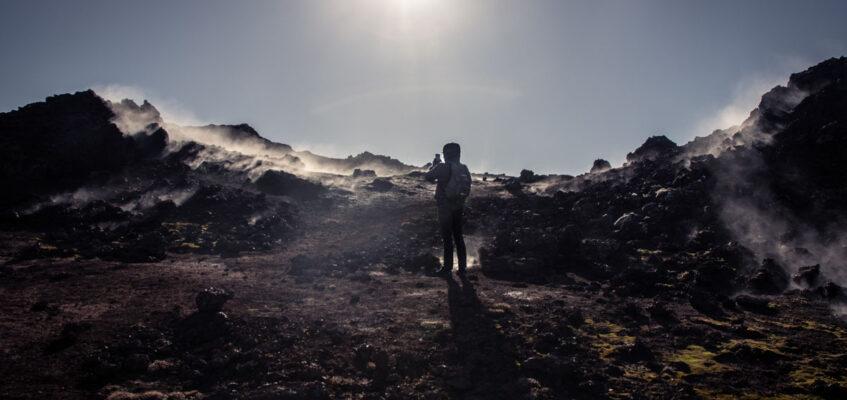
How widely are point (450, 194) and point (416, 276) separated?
6.15 feet

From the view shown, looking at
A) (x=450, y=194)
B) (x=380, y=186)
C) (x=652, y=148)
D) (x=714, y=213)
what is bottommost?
(x=450, y=194)

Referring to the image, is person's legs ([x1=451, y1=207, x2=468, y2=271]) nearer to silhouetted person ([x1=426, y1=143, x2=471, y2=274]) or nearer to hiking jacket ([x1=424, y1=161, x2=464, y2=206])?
silhouetted person ([x1=426, y1=143, x2=471, y2=274])

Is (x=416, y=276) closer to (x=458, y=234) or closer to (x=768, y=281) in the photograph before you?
(x=458, y=234)

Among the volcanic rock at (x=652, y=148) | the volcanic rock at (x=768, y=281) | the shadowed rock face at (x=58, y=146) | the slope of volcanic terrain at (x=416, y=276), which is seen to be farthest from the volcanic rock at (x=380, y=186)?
the volcanic rock at (x=768, y=281)

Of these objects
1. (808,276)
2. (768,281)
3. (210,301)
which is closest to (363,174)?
(210,301)

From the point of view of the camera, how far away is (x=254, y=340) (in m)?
4.99

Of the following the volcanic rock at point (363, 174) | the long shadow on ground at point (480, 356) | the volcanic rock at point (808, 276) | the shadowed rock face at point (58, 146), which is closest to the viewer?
the long shadow on ground at point (480, 356)

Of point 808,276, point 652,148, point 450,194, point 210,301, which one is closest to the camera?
point 210,301

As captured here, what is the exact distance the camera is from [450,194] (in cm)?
895

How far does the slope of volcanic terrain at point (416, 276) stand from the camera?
4.26 m

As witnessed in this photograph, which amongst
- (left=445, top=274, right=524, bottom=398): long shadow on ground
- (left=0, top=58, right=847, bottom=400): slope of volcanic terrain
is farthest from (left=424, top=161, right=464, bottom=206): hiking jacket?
(left=445, top=274, right=524, bottom=398): long shadow on ground

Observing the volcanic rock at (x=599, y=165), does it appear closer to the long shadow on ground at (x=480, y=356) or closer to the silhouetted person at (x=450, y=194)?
the silhouetted person at (x=450, y=194)

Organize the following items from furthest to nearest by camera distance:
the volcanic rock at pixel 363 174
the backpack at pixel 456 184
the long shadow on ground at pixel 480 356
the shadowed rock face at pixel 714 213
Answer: the volcanic rock at pixel 363 174 → the backpack at pixel 456 184 → the shadowed rock face at pixel 714 213 → the long shadow on ground at pixel 480 356

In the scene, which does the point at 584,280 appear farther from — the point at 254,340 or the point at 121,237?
the point at 121,237
